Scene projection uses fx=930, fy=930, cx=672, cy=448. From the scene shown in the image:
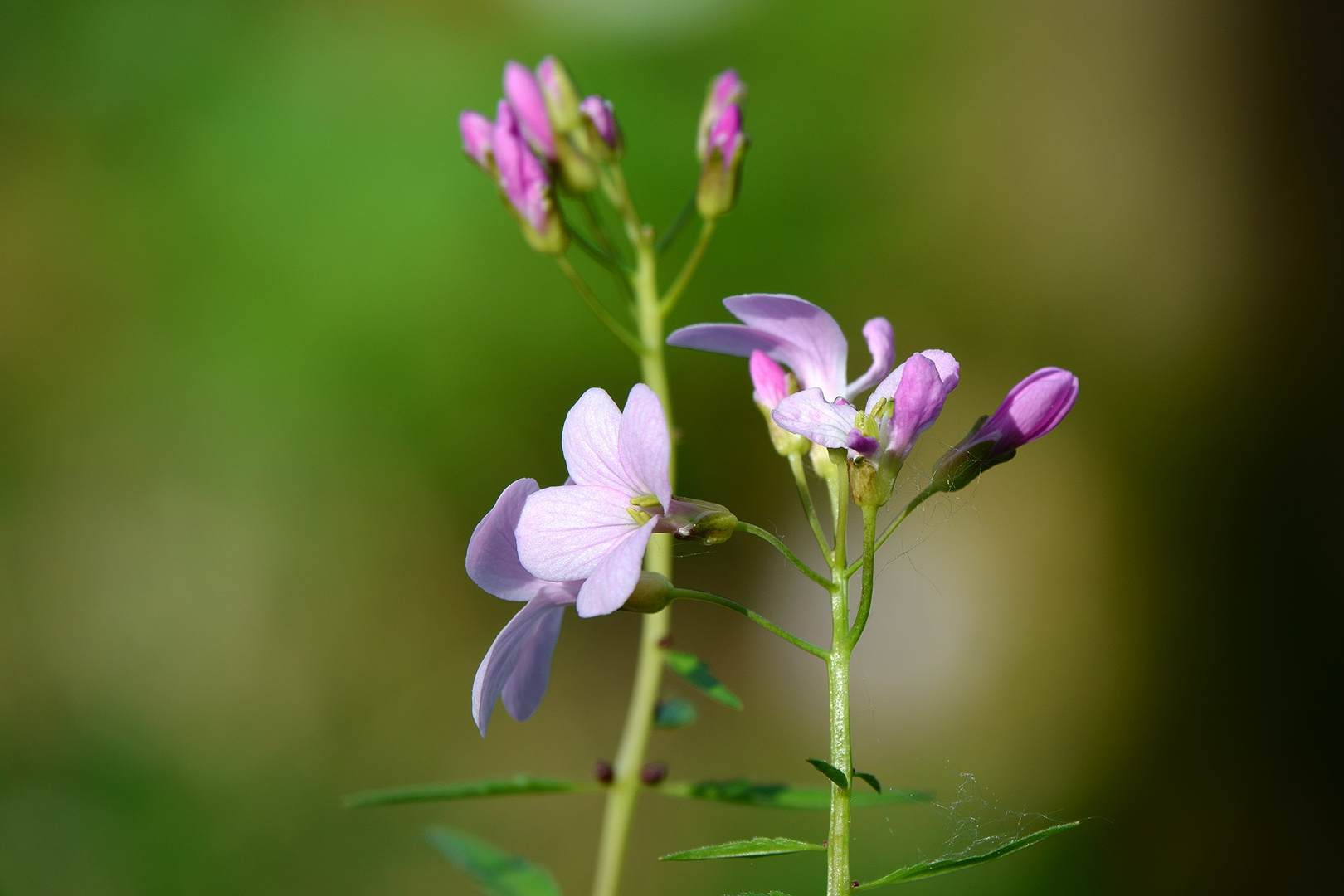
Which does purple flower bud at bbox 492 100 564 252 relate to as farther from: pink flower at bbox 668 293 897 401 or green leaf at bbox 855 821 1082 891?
green leaf at bbox 855 821 1082 891

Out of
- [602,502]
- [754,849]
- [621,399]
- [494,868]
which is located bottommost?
[494,868]

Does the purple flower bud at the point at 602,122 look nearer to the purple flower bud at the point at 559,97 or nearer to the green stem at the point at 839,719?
the purple flower bud at the point at 559,97

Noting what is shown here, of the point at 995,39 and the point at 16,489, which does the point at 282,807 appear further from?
the point at 995,39

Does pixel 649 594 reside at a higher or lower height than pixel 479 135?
lower

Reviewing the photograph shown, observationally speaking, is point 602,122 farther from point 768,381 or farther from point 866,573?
point 866,573

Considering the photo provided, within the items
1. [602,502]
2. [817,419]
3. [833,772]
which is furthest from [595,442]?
[833,772]

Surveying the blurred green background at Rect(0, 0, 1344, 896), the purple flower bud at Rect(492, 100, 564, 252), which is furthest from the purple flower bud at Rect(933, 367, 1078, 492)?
the blurred green background at Rect(0, 0, 1344, 896)
